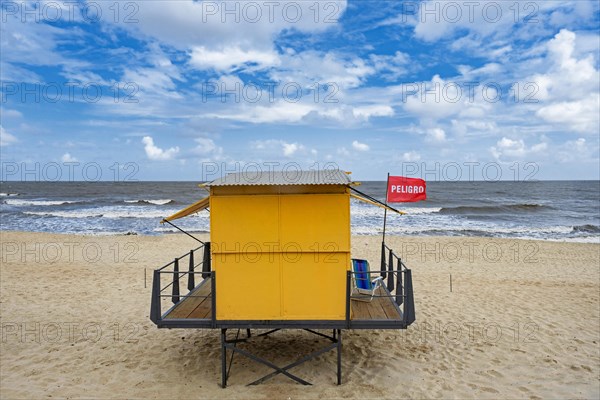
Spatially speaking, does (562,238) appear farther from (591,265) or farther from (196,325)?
(196,325)

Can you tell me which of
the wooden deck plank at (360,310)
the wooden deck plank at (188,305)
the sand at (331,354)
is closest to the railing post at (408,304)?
the wooden deck plank at (360,310)

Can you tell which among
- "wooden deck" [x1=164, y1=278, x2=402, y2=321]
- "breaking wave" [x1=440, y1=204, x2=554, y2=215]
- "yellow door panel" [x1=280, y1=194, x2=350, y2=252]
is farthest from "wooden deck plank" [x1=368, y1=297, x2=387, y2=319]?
"breaking wave" [x1=440, y1=204, x2=554, y2=215]

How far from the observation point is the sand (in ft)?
24.6

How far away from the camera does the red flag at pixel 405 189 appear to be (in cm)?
831

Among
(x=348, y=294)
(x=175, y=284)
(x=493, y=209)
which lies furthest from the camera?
(x=493, y=209)

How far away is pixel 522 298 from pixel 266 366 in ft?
31.1

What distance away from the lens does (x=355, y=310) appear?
780 centimetres

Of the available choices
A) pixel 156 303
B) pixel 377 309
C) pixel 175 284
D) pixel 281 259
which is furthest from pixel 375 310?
pixel 175 284

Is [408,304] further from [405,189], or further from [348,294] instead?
[405,189]

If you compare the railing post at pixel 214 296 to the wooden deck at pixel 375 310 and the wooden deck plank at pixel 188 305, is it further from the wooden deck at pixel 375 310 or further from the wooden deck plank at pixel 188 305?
the wooden deck at pixel 375 310

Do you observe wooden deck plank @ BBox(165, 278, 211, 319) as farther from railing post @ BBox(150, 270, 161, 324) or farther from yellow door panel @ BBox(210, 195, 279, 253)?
yellow door panel @ BBox(210, 195, 279, 253)

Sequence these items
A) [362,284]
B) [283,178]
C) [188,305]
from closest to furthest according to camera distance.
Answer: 1. [283,178]
2. [188,305]
3. [362,284]

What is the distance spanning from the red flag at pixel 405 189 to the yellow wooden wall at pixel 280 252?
1743mm

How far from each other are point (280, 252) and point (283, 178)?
137cm
